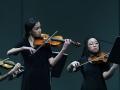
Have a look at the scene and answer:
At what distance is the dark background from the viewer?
4289 millimetres

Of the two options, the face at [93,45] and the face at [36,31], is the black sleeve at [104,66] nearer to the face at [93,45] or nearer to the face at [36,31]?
the face at [93,45]

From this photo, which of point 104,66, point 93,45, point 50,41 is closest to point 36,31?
point 50,41

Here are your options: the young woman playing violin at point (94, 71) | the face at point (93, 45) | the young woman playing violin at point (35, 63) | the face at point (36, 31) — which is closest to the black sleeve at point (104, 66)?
the young woman playing violin at point (94, 71)

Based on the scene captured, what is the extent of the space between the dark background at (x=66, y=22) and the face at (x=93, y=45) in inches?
49.5

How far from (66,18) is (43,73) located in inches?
72.5

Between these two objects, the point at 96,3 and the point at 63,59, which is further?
the point at 96,3

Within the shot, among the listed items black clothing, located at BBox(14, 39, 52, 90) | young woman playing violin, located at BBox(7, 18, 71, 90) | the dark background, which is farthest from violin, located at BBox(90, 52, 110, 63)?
the dark background

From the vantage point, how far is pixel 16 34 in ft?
14.1

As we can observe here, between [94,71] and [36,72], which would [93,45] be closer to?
[94,71]

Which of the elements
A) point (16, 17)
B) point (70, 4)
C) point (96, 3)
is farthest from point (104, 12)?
point (16, 17)

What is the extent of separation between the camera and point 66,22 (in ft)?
14.2

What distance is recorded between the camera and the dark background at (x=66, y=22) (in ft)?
14.1

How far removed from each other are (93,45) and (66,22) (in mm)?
1391

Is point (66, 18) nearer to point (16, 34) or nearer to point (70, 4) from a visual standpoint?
point (70, 4)
